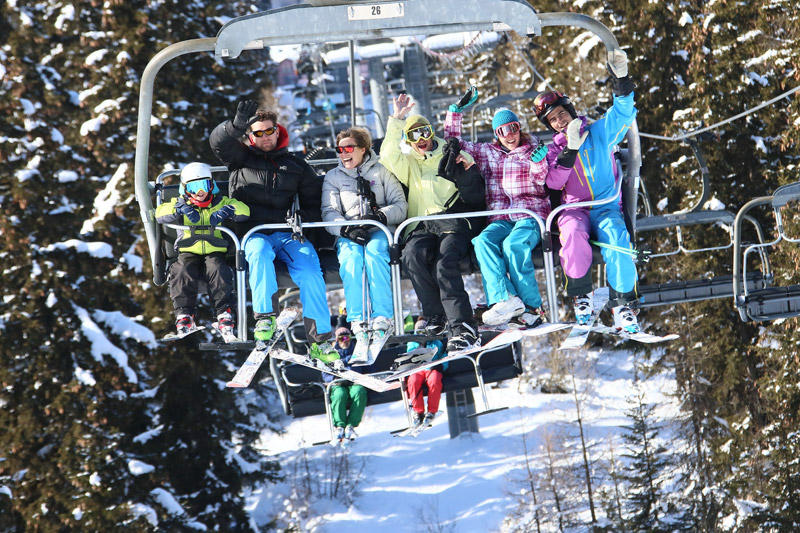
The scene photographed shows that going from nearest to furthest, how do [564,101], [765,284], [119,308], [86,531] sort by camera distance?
[564,101] < [765,284] < [86,531] < [119,308]

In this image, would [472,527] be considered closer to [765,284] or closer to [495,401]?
[495,401]

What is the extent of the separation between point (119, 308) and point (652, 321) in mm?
10493

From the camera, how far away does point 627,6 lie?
1848 cm

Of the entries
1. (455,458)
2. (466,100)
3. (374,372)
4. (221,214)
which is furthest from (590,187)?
(455,458)

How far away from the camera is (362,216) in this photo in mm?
6477

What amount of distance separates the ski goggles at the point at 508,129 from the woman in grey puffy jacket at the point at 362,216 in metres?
0.76

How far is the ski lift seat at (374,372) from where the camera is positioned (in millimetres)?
8305

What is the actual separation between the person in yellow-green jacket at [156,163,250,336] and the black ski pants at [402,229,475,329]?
1.17m

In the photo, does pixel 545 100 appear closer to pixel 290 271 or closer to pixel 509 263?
pixel 509 263

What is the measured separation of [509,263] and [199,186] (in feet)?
6.68

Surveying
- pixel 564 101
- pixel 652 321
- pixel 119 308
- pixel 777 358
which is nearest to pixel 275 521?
pixel 119 308

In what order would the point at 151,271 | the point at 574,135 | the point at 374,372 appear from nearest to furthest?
1. the point at 574,135
2. the point at 374,372
3. the point at 151,271

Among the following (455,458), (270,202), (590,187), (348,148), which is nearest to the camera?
(590,187)

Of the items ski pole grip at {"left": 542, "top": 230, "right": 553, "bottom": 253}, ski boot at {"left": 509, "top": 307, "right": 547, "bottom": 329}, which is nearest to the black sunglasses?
ski pole grip at {"left": 542, "top": 230, "right": 553, "bottom": 253}
